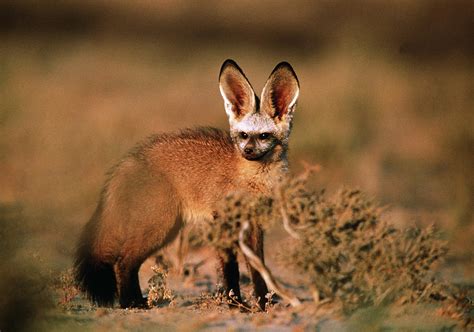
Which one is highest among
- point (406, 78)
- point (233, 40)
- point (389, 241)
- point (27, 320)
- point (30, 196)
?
point (233, 40)

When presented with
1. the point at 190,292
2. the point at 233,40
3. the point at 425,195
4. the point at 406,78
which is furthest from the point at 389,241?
the point at 233,40

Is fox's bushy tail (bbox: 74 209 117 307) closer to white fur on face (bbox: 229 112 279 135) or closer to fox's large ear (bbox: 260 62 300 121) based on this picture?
white fur on face (bbox: 229 112 279 135)

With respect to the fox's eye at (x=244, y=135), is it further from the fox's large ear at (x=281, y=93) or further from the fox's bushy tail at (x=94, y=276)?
the fox's bushy tail at (x=94, y=276)

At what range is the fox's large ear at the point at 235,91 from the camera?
6098 millimetres

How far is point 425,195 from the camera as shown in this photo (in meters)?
10.2

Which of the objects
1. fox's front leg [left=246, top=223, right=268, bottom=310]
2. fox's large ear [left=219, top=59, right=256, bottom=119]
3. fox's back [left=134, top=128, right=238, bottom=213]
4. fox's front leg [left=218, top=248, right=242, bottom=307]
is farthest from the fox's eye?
fox's front leg [left=218, top=248, right=242, bottom=307]

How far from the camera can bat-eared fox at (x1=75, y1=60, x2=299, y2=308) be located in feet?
20.1

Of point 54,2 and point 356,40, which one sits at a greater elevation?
point 54,2

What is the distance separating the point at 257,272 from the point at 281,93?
1.28 m

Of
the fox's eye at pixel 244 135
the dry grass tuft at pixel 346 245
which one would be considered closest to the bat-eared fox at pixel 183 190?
the fox's eye at pixel 244 135

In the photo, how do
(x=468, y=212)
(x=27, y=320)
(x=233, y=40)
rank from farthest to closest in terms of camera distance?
(x=233, y=40) → (x=468, y=212) → (x=27, y=320)

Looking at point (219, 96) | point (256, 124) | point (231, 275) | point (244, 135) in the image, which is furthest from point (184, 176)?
point (219, 96)

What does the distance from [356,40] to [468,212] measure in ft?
20.7

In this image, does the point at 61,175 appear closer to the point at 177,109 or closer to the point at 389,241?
the point at 177,109
